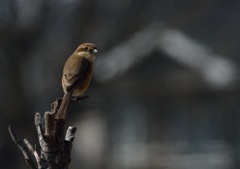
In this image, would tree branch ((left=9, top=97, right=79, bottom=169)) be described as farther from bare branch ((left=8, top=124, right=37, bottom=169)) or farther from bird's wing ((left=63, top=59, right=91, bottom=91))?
bird's wing ((left=63, top=59, right=91, bottom=91))

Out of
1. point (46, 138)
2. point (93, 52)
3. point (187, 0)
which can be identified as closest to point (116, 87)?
point (187, 0)

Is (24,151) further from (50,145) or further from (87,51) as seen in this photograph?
(87,51)

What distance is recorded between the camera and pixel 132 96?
814 inches

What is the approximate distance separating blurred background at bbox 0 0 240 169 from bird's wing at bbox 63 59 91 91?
9.57m

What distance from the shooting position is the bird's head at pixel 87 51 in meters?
5.37

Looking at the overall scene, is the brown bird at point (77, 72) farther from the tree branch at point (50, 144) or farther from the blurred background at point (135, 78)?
the blurred background at point (135, 78)

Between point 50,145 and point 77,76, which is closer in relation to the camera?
point 50,145

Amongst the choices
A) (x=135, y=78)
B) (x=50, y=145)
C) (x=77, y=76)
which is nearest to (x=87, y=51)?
(x=77, y=76)

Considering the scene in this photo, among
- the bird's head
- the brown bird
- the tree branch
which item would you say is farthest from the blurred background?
the tree branch

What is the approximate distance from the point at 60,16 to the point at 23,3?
70 cm

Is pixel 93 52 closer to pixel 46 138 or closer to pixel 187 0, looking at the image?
pixel 46 138

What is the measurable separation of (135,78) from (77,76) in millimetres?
14477

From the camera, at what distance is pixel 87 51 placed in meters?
5.63

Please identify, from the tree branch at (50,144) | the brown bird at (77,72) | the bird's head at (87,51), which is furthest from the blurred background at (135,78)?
the tree branch at (50,144)
